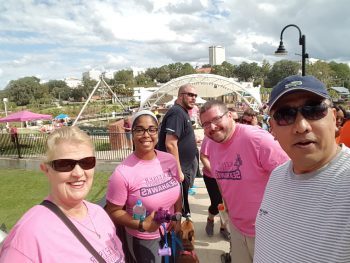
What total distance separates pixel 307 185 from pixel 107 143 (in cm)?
1217

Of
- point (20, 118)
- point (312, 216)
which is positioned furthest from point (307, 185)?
point (20, 118)

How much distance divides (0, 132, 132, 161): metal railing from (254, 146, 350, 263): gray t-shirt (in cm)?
1018

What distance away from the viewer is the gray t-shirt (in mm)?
1226

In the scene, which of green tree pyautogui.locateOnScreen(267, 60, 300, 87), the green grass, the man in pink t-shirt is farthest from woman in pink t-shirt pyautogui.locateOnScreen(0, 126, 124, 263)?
green tree pyautogui.locateOnScreen(267, 60, 300, 87)

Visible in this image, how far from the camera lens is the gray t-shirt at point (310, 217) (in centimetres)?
123

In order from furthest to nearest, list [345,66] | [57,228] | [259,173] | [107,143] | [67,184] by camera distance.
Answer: [345,66], [107,143], [259,173], [67,184], [57,228]

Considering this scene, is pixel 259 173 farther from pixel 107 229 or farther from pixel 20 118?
pixel 20 118

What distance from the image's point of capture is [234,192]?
2.68m

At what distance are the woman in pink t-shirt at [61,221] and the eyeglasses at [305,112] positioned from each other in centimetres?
118

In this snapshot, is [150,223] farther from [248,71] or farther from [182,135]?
[248,71]

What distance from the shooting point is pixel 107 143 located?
13023 mm

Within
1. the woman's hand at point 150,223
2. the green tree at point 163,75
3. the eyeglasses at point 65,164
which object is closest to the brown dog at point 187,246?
the woman's hand at point 150,223

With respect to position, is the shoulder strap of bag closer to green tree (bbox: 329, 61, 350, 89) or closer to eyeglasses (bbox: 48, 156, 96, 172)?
eyeglasses (bbox: 48, 156, 96, 172)

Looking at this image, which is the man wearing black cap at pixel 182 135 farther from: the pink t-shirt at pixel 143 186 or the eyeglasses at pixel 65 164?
the eyeglasses at pixel 65 164
